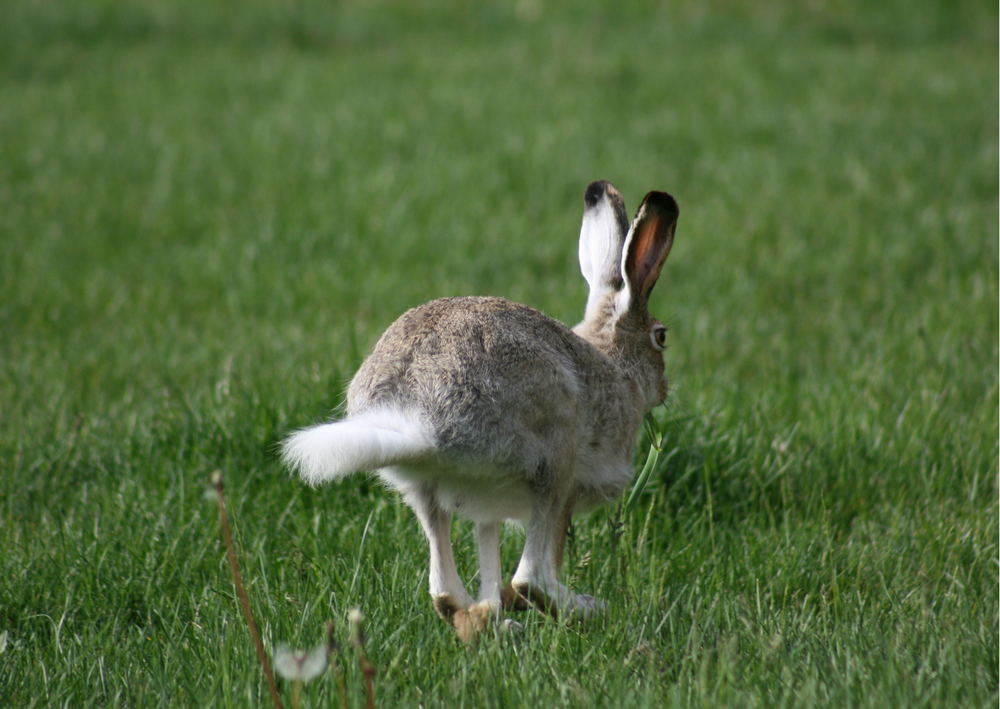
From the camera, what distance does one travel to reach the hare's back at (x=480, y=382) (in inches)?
96.4

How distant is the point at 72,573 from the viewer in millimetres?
A: 3064

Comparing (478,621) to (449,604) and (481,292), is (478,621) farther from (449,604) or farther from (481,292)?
(481,292)

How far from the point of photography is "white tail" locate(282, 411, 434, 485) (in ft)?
7.39

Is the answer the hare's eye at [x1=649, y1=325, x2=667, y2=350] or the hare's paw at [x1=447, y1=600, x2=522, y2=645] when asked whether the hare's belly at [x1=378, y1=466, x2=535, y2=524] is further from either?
the hare's eye at [x1=649, y1=325, x2=667, y2=350]

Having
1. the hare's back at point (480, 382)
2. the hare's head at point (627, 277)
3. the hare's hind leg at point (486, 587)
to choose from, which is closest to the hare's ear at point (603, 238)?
the hare's head at point (627, 277)

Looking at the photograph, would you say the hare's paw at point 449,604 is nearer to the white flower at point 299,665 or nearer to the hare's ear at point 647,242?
the white flower at point 299,665

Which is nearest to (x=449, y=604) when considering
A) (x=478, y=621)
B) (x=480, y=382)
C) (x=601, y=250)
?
(x=478, y=621)

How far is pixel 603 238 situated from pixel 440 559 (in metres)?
1.24

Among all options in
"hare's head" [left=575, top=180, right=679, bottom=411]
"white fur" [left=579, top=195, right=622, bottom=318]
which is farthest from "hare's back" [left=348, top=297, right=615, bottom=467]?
"white fur" [left=579, top=195, right=622, bottom=318]

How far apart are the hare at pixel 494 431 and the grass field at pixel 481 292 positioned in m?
0.22

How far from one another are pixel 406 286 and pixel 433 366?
366cm

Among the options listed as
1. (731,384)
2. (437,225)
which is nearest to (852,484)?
(731,384)

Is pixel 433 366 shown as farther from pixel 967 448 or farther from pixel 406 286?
pixel 406 286

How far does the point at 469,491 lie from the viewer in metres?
2.66
